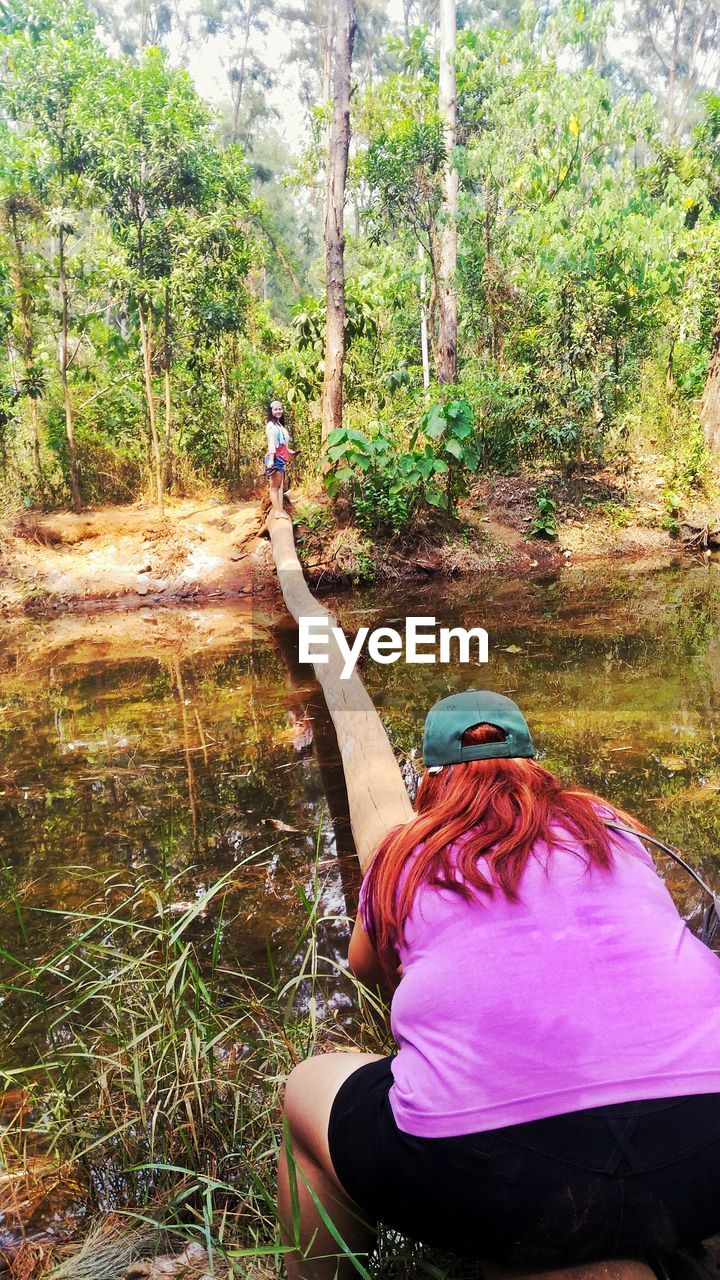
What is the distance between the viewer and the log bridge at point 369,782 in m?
1.10

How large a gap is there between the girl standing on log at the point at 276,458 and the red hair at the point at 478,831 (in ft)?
26.9

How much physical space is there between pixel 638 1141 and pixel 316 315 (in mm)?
11750

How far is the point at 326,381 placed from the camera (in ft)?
33.4

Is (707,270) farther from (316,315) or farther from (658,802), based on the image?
(658,802)

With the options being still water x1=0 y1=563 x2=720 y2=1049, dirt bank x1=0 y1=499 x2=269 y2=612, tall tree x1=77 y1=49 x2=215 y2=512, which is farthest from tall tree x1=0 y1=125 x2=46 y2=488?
still water x1=0 y1=563 x2=720 y2=1049

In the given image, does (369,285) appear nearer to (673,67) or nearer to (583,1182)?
(583,1182)

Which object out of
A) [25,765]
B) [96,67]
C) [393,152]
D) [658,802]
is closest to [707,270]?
[393,152]

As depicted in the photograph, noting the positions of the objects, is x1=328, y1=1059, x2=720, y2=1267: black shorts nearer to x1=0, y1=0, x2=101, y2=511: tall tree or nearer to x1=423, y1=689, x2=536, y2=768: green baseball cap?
x1=423, y1=689, x2=536, y2=768: green baseball cap

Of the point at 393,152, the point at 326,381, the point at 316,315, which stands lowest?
the point at 326,381

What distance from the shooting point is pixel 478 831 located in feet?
4.46

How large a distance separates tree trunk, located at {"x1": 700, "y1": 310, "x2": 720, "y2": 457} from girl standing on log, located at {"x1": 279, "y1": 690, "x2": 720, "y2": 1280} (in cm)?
1157

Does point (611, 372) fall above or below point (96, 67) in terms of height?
below

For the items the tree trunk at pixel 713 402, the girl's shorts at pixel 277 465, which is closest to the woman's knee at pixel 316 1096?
the girl's shorts at pixel 277 465

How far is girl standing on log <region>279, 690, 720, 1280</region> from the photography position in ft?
3.55
